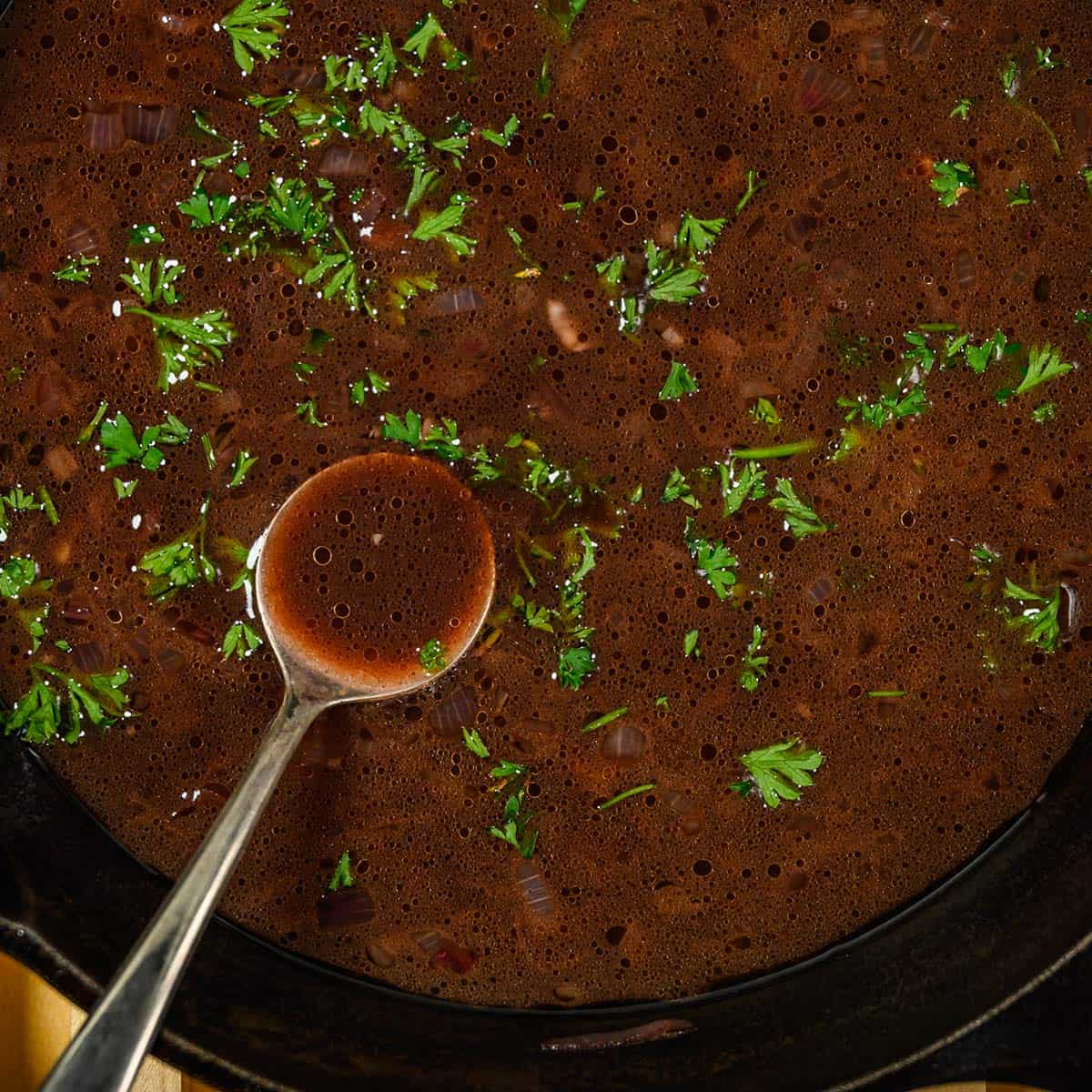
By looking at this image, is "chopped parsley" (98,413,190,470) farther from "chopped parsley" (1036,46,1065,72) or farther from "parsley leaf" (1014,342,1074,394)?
"chopped parsley" (1036,46,1065,72)

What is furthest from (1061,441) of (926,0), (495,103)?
(495,103)

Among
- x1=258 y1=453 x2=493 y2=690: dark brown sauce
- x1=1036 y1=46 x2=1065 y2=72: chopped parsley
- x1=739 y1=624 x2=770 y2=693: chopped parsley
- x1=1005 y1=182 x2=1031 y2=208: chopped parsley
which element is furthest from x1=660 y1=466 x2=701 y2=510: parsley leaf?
x1=1036 y1=46 x2=1065 y2=72: chopped parsley

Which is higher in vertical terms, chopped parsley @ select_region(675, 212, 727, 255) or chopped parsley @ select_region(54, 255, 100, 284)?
chopped parsley @ select_region(675, 212, 727, 255)

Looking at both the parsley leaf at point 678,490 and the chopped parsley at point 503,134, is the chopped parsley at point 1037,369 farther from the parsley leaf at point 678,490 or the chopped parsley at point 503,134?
the chopped parsley at point 503,134

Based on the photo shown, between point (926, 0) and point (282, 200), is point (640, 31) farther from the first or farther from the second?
point (282, 200)

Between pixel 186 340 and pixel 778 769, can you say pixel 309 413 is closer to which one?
pixel 186 340

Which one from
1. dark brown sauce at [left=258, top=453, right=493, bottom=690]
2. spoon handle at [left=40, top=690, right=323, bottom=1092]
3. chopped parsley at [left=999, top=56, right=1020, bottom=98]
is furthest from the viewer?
chopped parsley at [left=999, top=56, right=1020, bottom=98]
